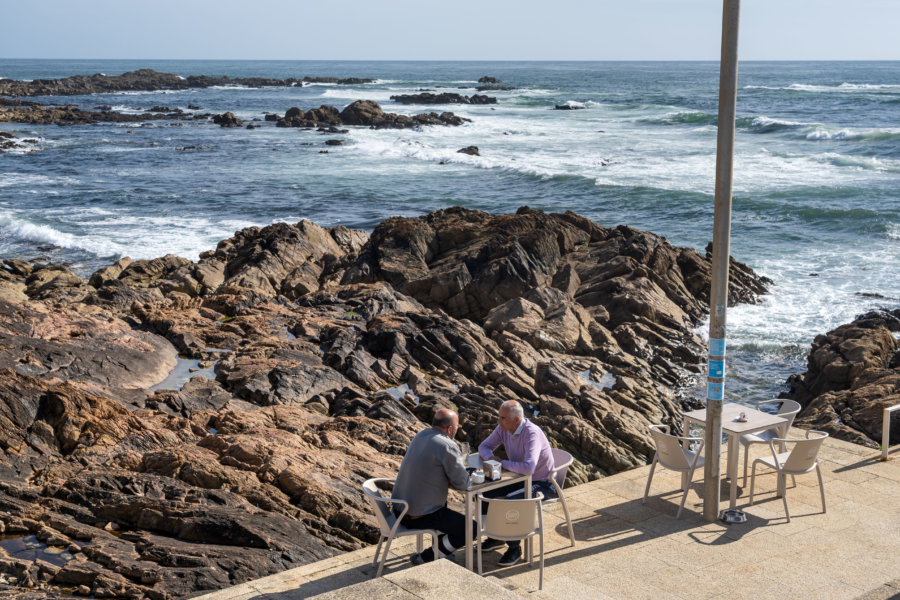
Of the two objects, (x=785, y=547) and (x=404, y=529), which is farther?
(x=785, y=547)

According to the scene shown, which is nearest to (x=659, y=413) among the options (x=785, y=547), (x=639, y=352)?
(x=639, y=352)

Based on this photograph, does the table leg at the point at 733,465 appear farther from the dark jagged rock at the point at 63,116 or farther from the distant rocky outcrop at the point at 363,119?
the dark jagged rock at the point at 63,116

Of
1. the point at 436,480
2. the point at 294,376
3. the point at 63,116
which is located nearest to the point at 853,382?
the point at 294,376

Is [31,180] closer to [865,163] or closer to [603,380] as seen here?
[603,380]

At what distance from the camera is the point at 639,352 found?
1847 cm

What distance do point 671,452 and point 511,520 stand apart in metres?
2.34

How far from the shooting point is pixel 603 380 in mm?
16281

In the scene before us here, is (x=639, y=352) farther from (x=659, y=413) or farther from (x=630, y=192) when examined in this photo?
(x=630, y=192)

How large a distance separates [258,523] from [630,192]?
35134 millimetres

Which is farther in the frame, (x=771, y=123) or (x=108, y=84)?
(x=108, y=84)

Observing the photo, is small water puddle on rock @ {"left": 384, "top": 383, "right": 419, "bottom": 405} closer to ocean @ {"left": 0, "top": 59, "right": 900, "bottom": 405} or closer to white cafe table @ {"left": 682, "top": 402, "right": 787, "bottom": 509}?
white cafe table @ {"left": 682, "top": 402, "right": 787, "bottom": 509}

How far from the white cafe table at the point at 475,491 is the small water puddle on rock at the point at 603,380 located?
27.0 ft

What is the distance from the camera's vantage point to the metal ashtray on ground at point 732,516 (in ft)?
28.6

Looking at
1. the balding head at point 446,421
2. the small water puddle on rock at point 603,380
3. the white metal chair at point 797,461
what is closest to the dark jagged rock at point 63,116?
the small water puddle on rock at point 603,380
